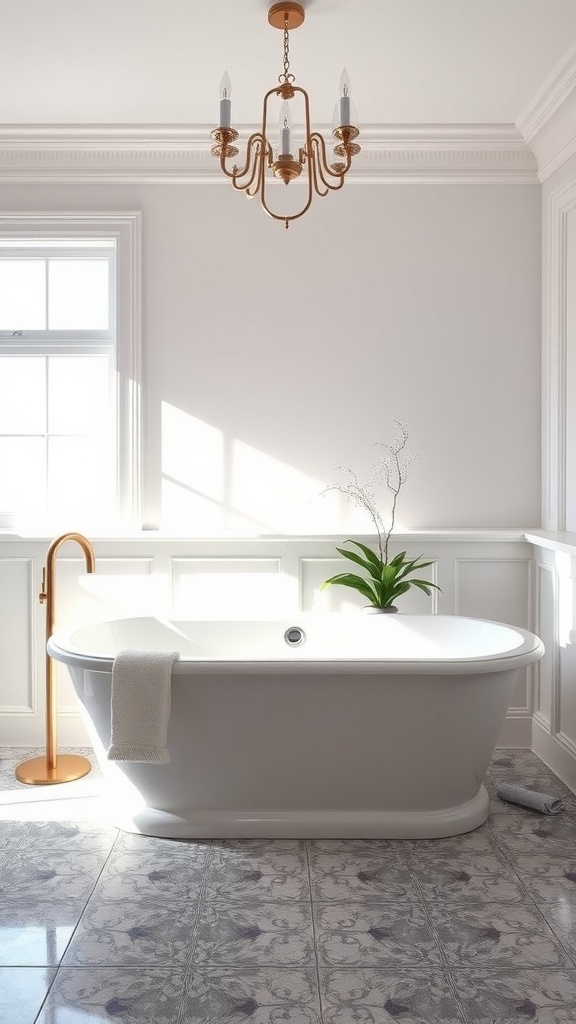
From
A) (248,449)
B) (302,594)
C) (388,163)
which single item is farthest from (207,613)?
(388,163)

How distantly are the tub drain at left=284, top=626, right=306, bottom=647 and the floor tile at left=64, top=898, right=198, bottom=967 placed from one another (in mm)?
1190

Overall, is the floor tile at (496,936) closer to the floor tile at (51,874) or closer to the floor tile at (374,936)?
the floor tile at (374,936)

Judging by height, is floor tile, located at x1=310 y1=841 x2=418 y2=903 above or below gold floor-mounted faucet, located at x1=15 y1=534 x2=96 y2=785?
below

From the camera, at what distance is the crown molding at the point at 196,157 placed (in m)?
3.35

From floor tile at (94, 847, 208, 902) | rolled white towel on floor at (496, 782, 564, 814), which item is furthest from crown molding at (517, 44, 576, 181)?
floor tile at (94, 847, 208, 902)

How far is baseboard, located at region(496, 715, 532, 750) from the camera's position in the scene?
341 centimetres

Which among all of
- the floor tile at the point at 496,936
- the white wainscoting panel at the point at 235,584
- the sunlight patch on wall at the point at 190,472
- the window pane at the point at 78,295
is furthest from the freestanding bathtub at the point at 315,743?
the window pane at the point at 78,295

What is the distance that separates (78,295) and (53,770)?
207 centimetres

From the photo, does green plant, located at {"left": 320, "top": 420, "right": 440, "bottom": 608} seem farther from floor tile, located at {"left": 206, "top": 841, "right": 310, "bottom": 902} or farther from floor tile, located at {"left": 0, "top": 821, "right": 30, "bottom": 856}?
floor tile, located at {"left": 0, "top": 821, "right": 30, "bottom": 856}

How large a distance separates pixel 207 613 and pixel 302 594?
0.41 m

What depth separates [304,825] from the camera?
98.0 inches

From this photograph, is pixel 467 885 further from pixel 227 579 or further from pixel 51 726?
pixel 51 726

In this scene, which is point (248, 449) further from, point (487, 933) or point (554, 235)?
point (487, 933)

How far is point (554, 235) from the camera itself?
3.32 metres
